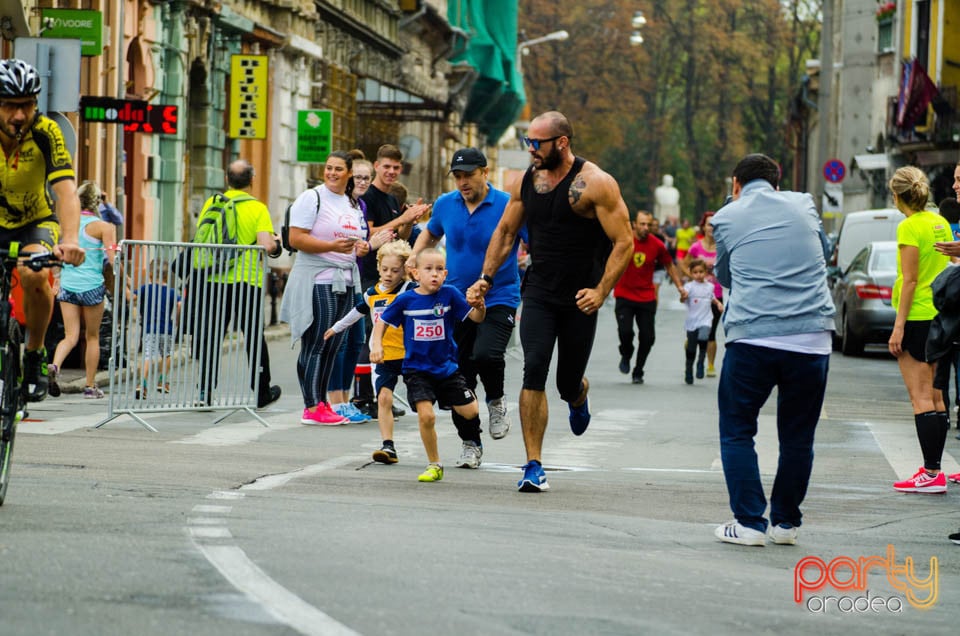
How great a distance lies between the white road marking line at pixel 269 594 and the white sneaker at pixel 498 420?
13.7 feet

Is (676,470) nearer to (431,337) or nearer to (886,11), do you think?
(431,337)

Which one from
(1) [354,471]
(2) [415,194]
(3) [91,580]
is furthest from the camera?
(2) [415,194]

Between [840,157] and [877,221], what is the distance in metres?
37.4

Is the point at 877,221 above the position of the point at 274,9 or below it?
below

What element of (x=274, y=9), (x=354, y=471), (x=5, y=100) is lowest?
(x=354, y=471)

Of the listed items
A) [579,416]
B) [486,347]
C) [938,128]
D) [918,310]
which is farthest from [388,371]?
[938,128]

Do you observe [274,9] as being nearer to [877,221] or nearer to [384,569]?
[877,221]

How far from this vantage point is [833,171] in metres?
43.5

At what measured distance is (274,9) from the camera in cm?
3869

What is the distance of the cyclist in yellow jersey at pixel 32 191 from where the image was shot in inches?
332

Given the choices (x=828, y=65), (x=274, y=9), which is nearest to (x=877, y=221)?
(x=828, y=65)

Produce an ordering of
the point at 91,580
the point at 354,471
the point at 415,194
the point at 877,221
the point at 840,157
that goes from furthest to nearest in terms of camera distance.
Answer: the point at 840,157
the point at 415,194
the point at 877,221
the point at 354,471
the point at 91,580

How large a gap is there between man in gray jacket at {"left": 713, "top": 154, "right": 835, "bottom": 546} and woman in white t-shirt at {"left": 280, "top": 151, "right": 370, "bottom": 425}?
18.7ft

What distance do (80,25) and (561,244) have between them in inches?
537
